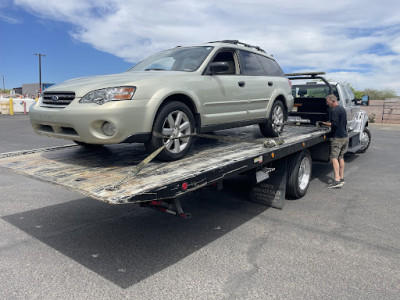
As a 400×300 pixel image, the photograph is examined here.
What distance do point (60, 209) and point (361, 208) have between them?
4.59 metres

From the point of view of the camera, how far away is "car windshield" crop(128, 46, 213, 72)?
436cm

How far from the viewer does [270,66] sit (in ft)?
20.1

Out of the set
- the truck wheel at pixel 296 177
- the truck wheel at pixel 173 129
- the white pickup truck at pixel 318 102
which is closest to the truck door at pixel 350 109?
the white pickup truck at pixel 318 102

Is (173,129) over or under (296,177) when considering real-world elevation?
over

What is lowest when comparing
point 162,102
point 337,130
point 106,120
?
point 337,130

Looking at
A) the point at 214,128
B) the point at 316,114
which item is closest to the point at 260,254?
the point at 214,128

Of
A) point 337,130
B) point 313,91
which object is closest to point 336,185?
point 337,130

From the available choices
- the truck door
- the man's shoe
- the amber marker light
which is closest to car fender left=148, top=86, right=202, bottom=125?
the amber marker light

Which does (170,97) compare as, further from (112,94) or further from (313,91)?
(313,91)

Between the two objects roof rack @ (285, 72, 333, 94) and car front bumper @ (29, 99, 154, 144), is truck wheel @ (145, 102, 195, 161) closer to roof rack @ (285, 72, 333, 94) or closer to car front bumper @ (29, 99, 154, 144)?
car front bumper @ (29, 99, 154, 144)

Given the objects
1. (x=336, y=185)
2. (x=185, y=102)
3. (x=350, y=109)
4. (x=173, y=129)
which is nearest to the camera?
(x=173, y=129)

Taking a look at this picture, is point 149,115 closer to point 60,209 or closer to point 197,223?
point 197,223

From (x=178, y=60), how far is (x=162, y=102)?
1224 millimetres

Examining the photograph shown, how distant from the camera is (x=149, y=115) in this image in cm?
337
